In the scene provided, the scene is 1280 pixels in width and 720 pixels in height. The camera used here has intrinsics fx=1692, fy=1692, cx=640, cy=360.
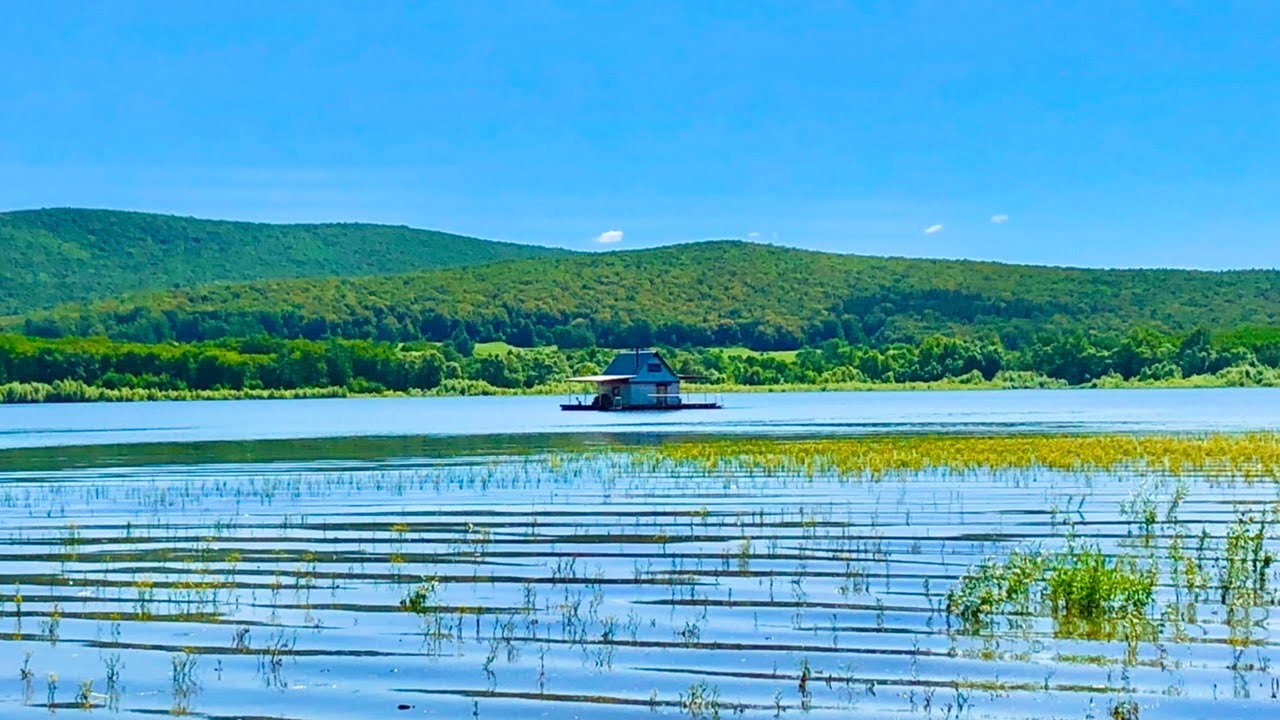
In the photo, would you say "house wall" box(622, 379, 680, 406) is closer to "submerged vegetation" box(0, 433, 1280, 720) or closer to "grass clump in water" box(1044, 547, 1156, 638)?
"submerged vegetation" box(0, 433, 1280, 720)

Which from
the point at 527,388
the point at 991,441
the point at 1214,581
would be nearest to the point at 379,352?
the point at 527,388

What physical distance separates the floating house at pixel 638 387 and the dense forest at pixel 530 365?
149 ft

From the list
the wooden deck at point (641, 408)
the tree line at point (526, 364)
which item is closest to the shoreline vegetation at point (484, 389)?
the tree line at point (526, 364)

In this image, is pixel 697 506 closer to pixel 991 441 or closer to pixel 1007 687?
pixel 1007 687

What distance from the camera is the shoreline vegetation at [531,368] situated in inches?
5935

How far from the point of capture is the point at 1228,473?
36.5m

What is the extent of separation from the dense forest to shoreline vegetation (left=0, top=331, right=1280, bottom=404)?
139 millimetres

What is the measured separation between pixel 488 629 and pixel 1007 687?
580 cm

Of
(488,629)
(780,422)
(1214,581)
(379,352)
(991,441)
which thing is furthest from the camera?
(379,352)

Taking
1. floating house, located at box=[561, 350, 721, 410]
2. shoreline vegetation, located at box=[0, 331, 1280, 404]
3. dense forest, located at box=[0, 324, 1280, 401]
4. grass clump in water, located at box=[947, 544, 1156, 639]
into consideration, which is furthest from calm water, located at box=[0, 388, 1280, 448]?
grass clump in water, located at box=[947, 544, 1156, 639]

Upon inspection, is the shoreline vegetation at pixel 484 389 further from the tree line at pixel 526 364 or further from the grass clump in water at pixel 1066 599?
the grass clump in water at pixel 1066 599

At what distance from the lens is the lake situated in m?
15.1

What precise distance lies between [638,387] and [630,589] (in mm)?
92974

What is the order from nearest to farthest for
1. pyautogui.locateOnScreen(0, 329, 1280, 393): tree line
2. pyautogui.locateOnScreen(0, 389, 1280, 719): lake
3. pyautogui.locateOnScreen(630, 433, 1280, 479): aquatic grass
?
pyautogui.locateOnScreen(0, 389, 1280, 719): lake → pyautogui.locateOnScreen(630, 433, 1280, 479): aquatic grass → pyautogui.locateOnScreen(0, 329, 1280, 393): tree line
